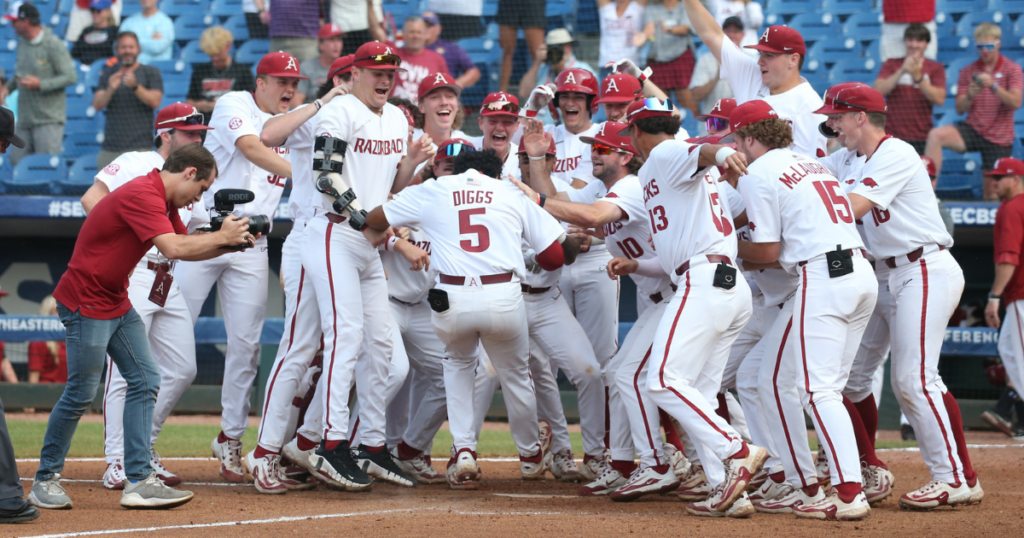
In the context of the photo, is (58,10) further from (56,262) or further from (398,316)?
(398,316)

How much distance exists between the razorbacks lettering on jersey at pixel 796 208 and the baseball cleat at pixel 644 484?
47.3 inches

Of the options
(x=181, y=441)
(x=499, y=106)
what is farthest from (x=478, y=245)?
(x=181, y=441)

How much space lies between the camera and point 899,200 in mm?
4750

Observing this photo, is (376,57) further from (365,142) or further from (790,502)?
(790,502)

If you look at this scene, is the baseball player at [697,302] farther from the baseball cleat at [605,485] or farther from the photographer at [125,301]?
the photographer at [125,301]

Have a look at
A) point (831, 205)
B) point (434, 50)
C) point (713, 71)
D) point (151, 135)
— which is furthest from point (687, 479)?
point (151, 135)

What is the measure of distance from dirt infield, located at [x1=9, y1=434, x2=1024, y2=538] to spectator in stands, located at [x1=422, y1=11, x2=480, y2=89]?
544cm

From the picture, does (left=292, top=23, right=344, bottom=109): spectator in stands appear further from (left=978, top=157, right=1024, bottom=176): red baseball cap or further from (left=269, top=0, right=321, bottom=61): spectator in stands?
(left=978, top=157, right=1024, bottom=176): red baseball cap

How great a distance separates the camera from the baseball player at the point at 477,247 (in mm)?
4887

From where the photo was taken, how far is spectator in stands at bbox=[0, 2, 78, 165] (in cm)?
1035

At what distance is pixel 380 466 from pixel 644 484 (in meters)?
1.38

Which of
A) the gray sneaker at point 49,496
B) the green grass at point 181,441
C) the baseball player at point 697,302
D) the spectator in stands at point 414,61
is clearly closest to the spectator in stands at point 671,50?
the spectator in stands at point 414,61

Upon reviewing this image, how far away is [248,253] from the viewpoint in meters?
5.62

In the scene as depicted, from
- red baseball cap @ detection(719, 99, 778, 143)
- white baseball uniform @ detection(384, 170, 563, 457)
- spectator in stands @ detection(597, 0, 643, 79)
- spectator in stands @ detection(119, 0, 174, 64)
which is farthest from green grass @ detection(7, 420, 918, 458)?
spectator in stands @ detection(119, 0, 174, 64)
